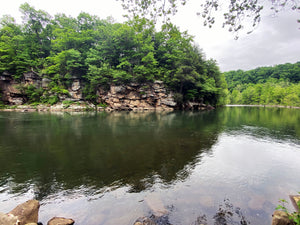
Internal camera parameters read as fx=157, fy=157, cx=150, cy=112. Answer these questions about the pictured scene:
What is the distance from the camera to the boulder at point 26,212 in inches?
167

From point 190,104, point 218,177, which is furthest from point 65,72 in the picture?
point 218,177

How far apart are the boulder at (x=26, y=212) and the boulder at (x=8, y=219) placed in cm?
20

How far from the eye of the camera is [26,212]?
172 inches

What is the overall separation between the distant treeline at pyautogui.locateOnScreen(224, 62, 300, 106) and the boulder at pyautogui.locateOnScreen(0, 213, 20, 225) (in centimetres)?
9434

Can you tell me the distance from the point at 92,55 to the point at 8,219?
158 ft

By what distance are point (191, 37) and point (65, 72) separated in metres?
41.8

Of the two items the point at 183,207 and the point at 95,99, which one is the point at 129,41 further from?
the point at 183,207

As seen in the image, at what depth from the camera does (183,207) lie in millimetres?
5574

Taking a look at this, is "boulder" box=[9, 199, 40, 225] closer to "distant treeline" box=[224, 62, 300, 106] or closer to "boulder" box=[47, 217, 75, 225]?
"boulder" box=[47, 217, 75, 225]

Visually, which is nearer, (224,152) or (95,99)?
(224,152)

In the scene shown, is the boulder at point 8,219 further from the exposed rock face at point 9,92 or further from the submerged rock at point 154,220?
the exposed rock face at point 9,92

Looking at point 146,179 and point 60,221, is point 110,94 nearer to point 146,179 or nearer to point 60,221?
point 146,179

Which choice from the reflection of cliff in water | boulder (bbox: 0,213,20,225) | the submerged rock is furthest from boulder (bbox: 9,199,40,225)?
the submerged rock

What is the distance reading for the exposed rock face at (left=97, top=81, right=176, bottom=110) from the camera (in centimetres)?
4847
